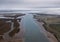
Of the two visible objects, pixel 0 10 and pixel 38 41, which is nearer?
pixel 38 41

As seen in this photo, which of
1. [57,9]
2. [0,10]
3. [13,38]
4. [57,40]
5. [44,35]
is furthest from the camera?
[0,10]

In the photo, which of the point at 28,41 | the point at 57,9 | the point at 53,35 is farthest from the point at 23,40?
the point at 57,9

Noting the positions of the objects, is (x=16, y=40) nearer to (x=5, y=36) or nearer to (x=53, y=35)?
(x=5, y=36)

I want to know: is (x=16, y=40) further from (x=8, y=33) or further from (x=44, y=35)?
(x=44, y=35)

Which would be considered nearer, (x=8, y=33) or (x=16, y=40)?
(x=16, y=40)

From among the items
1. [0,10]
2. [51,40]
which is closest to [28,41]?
[51,40]

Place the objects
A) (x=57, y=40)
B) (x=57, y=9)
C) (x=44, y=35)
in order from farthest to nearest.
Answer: (x=57, y=9) → (x=44, y=35) → (x=57, y=40)

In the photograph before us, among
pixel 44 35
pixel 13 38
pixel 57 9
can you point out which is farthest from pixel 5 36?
pixel 57 9

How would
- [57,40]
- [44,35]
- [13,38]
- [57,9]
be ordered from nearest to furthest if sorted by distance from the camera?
[57,40] → [13,38] → [44,35] → [57,9]
